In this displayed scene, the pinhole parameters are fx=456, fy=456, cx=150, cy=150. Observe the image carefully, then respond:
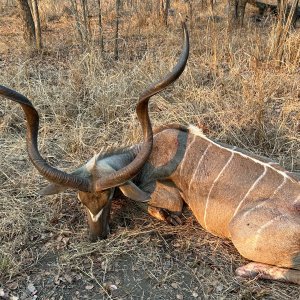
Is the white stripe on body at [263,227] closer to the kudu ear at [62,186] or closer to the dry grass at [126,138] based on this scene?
the dry grass at [126,138]

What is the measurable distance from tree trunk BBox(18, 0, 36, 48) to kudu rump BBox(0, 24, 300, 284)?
4.20m

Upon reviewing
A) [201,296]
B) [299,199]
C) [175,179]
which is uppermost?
[299,199]

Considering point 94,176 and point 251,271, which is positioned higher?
point 94,176

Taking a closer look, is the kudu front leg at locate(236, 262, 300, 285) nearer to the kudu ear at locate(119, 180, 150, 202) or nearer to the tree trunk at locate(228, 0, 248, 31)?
the kudu ear at locate(119, 180, 150, 202)

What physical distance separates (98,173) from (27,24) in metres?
4.68

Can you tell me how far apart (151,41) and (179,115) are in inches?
108

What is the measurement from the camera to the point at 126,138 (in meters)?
4.73

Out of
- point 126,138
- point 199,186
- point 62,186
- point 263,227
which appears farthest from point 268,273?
point 126,138

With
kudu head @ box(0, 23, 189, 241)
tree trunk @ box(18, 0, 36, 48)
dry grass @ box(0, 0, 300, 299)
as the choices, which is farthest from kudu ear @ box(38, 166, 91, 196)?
tree trunk @ box(18, 0, 36, 48)

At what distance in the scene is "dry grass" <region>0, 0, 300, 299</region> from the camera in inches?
124

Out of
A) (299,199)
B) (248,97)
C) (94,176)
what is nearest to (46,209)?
(94,176)

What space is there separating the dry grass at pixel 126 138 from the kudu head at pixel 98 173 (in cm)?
30

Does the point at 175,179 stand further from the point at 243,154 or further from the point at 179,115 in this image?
the point at 179,115

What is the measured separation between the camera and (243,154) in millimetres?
3484
